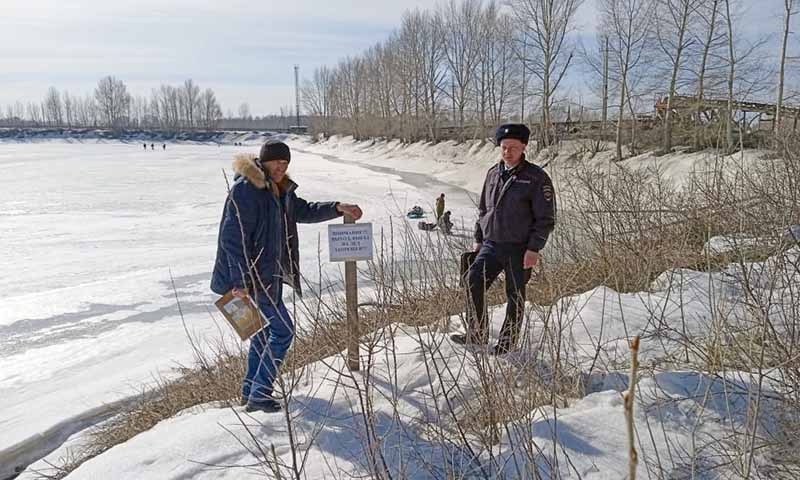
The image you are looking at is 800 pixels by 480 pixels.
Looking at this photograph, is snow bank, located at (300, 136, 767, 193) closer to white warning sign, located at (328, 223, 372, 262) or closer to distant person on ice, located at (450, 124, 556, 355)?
distant person on ice, located at (450, 124, 556, 355)

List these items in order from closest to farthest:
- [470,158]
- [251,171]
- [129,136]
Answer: [251,171] < [470,158] < [129,136]

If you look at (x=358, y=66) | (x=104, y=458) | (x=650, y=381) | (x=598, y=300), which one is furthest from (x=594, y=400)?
(x=358, y=66)

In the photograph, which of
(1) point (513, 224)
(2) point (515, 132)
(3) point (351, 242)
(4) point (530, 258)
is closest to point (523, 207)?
(1) point (513, 224)

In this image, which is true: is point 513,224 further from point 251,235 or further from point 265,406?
point 265,406

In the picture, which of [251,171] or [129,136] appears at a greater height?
[129,136]

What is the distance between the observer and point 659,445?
7.45ft

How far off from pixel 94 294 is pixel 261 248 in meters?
6.87

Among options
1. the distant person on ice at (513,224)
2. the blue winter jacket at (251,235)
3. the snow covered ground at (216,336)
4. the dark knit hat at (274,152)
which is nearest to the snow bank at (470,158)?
the snow covered ground at (216,336)

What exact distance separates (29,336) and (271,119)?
5395 inches

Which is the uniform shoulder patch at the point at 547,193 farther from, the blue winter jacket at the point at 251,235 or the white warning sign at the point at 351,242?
the blue winter jacket at the point at 251,235

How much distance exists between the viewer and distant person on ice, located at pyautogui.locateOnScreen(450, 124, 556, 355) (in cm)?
329

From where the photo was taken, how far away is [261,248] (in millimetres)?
3221

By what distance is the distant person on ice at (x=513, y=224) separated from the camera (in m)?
3.29

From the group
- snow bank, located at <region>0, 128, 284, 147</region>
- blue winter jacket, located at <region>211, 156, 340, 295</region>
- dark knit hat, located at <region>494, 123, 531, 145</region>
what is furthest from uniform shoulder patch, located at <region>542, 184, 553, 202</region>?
snow bank, located at <region>0, 128, 284, 147</region>
